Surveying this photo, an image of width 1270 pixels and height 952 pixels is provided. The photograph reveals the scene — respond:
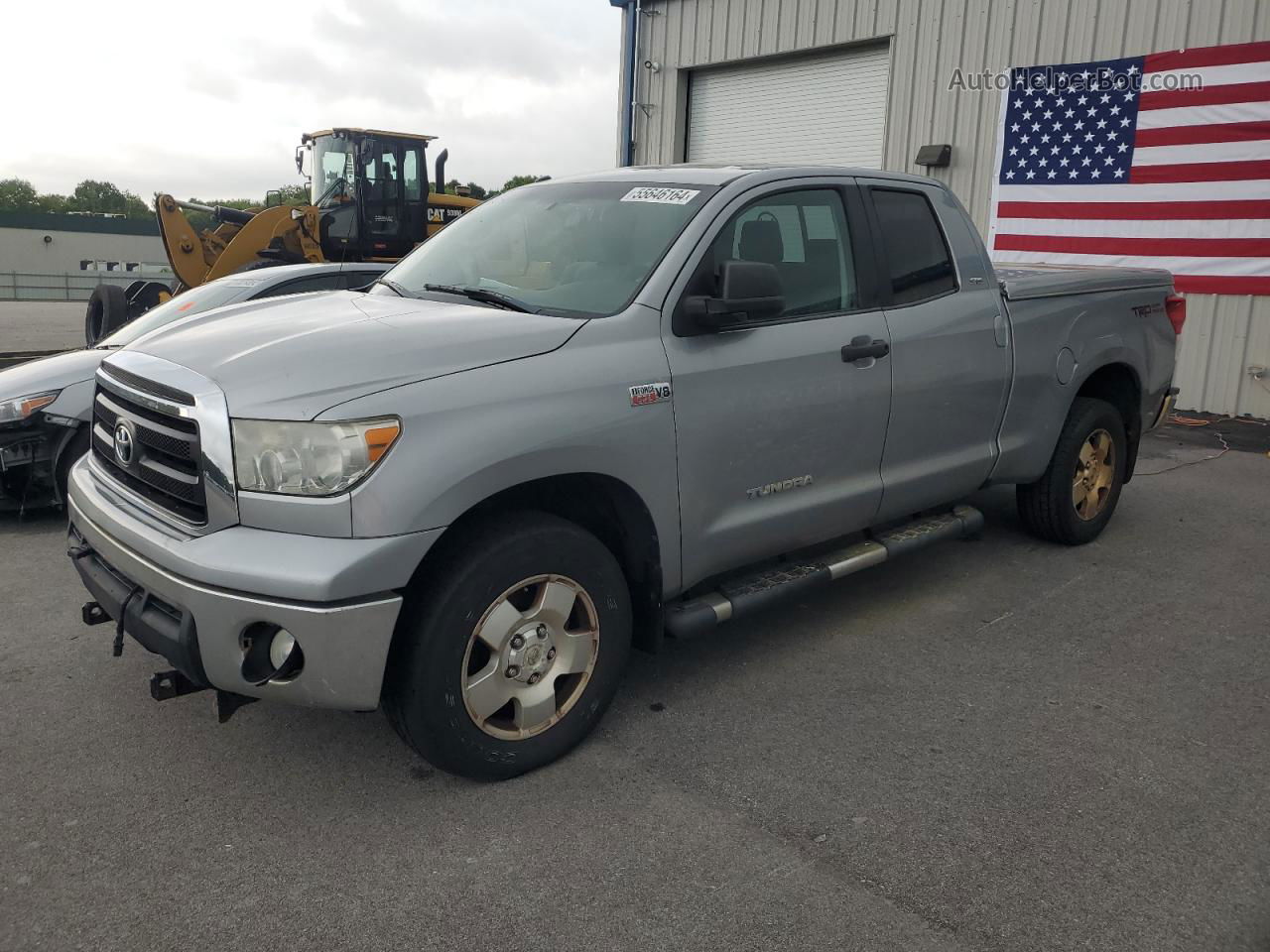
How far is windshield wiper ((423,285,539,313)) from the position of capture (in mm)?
3498

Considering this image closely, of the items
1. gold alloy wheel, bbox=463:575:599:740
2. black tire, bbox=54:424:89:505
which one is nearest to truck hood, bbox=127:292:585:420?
gold alloy wheel, bbox=463:575:599:740

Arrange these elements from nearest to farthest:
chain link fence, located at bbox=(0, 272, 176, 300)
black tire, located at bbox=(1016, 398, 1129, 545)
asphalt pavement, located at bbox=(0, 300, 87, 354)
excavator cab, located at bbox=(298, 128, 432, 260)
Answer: black tire, located at bbox=(1016, 398, 1129, 545) < excavator cab, located at bbox=(298, 128, 432, 260) < asphalt pavement, located at bbox=(0, 300, 87, 354) < chain link fence, located at bbox=(0, 272, 176, 300)

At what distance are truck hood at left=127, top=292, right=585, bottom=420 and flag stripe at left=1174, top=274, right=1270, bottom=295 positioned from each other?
8754 millimetres

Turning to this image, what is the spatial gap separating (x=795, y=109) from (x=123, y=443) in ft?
40.0

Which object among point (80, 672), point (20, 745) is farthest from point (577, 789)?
point (80, 672)

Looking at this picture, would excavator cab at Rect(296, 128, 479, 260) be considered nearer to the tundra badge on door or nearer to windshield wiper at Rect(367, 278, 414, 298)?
windshield wiper at Rect(367, 278, 414, 298)

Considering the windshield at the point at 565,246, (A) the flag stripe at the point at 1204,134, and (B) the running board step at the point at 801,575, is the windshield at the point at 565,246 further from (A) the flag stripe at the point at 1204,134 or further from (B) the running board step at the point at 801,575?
(A) the flag stripe at the point at 1204,134

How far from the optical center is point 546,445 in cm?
302

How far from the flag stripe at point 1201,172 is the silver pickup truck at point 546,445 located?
674 cm

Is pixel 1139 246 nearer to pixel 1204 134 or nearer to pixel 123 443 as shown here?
pixel 1204 134

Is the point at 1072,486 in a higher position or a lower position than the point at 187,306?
lower

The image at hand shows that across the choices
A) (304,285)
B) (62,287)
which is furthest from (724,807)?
(62,287)

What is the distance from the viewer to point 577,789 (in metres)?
3.13

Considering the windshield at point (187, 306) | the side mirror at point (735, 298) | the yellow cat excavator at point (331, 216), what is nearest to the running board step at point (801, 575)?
the side mirror at point (735, 298)
